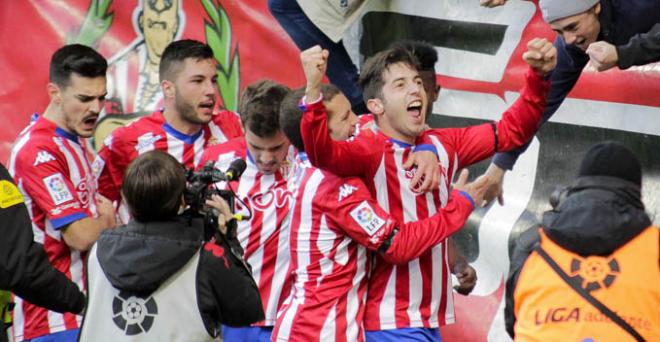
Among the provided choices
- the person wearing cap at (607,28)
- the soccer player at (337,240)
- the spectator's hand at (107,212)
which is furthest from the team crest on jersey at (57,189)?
the person wearing cap at (607,28)

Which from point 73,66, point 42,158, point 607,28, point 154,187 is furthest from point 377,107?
point 73,66

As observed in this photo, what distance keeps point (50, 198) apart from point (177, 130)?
2.90 feet

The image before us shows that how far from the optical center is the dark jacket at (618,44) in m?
5.23

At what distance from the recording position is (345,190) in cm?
545

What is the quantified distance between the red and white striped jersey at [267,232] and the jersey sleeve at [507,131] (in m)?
0.93

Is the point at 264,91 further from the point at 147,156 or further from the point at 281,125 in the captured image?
the point at 147,156

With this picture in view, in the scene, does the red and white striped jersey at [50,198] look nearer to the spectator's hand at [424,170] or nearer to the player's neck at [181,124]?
the player's neck at [181,124]

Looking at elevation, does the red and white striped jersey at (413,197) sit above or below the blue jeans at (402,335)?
above

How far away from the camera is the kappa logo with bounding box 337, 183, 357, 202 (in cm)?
544

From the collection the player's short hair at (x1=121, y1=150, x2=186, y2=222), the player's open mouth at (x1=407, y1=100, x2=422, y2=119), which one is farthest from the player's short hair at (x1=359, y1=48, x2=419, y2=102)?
the player's short hair at (x1=121, y1=150, x2=186, y2=222)

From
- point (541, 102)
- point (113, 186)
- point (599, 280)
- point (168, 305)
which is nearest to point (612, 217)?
point (599, 280)

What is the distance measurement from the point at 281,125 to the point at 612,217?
2.00 m

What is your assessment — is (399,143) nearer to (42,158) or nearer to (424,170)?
(424,170)

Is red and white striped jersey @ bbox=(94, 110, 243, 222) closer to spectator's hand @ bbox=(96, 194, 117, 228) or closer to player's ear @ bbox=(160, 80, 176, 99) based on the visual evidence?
player's ear @ bbox=(160, 80, 176, 99)
